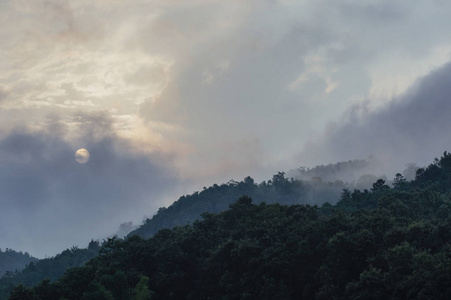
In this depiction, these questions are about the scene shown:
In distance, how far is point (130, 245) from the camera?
6112cm

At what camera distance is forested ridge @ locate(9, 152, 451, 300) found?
3569cm

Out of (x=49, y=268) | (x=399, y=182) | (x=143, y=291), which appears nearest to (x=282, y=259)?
(x=143, y=291)

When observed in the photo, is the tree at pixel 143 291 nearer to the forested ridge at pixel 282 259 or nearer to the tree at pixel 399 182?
the forested ridge at pixel 282 259

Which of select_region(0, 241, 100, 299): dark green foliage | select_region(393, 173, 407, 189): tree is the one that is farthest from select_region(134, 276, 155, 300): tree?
select_region(0, 241, 100, 299): dark green foliage

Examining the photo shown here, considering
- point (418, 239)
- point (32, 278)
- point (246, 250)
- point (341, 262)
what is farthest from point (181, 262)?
point (32, 278)

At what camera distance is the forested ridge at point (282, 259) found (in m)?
35.7

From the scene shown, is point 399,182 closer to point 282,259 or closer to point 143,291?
point 282,259

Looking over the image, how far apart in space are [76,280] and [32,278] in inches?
3719

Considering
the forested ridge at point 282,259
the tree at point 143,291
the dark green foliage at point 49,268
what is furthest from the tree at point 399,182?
the dark green foliage at point 49,268

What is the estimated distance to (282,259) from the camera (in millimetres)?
48500

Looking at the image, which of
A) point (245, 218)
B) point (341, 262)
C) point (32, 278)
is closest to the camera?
point (341, 262)

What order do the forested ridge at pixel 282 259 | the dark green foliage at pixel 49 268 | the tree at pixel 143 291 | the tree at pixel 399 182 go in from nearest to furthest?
the forested ridge at pixel 282 259 → the tree at pixel 143 291 → the tree at pixel 399 182 → the dark green foliage at pixel 49 268

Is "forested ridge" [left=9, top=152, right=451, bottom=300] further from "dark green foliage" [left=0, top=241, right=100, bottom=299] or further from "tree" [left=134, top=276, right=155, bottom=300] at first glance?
"dark green foliage" [left=0, top=241, right=100, bottom=299]

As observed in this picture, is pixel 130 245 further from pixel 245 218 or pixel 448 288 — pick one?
pixel 448 288
